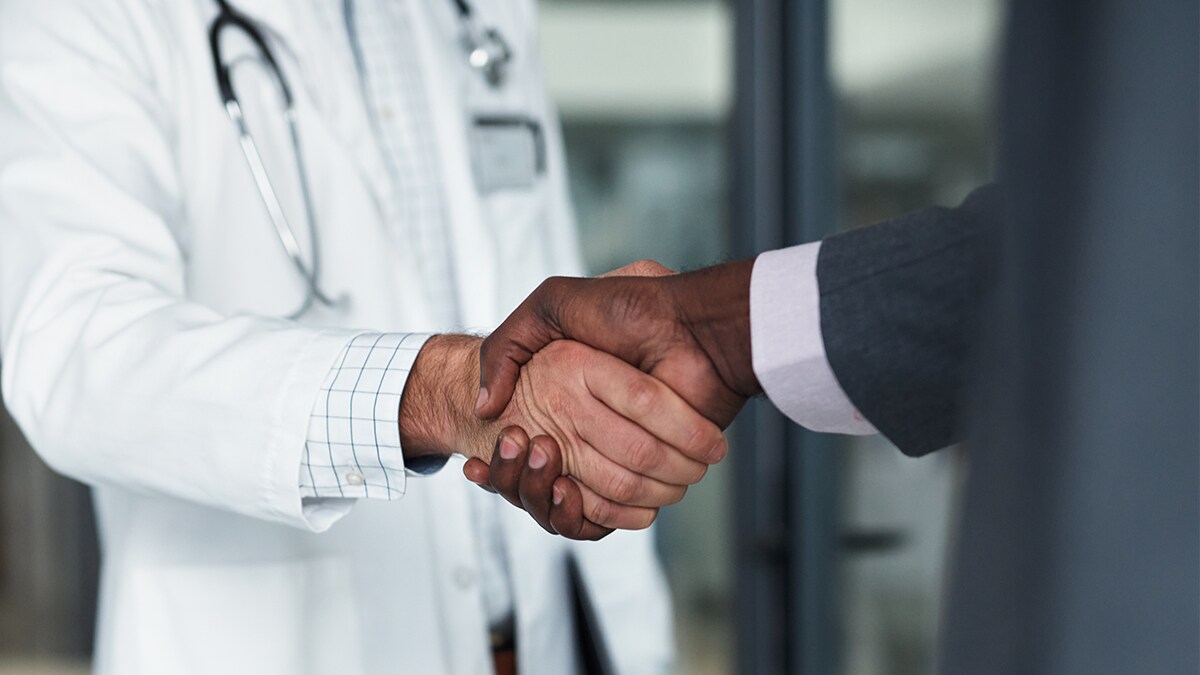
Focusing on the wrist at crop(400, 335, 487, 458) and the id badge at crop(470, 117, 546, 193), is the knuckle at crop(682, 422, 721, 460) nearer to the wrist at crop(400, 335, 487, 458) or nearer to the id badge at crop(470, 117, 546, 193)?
the wrist at crop(400, 335, 487, 458)

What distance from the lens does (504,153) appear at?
49.0 inches

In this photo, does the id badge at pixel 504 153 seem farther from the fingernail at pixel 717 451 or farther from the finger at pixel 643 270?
the fingernail at pixel 717 451

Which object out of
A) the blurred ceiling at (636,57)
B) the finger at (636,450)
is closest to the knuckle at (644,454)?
the finger at (636,450)

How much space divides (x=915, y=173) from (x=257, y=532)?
0.92 meters

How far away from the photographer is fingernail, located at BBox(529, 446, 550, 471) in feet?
2.35

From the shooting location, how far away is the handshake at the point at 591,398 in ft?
2.36

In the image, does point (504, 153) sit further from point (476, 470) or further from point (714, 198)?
point (714, 198)

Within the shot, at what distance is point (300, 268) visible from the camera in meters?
0.98

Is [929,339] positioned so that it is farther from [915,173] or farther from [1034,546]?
[915,173]

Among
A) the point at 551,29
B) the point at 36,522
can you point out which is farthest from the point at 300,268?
the point at 36,522

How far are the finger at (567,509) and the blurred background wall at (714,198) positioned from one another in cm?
19

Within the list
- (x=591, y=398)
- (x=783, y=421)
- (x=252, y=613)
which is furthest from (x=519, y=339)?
(x=783, y=421)

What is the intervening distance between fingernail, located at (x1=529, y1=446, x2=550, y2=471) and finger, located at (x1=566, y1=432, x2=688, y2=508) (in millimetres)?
48

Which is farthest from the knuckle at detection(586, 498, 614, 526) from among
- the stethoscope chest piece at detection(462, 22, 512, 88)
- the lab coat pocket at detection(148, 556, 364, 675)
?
the stethoscope chest piece at detection(462, 22, 512, 88)
